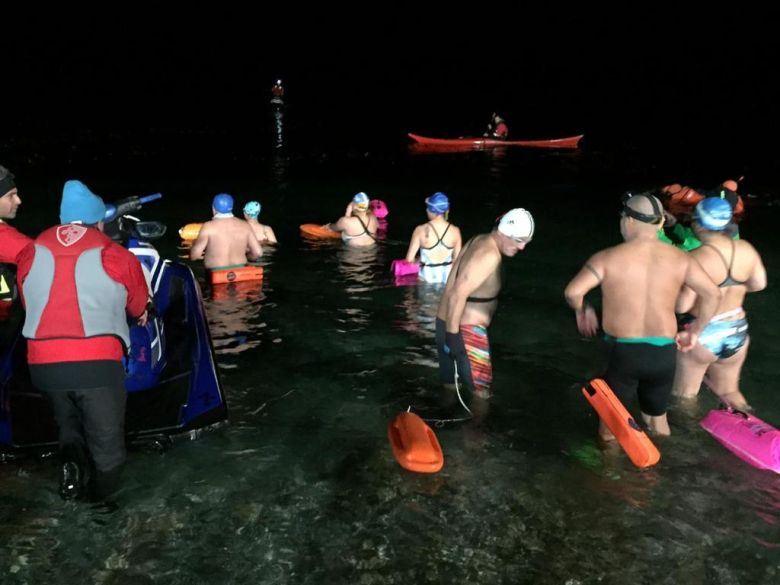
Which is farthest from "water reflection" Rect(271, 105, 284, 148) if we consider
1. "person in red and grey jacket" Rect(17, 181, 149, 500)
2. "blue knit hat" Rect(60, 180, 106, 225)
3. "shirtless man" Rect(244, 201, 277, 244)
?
"person in red and grey jacket" Rect(17, 181, 149, 500)

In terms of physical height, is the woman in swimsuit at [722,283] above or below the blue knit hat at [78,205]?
below

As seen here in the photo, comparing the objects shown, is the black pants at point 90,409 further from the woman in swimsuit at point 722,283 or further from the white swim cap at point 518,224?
the woman in swimsuit at point 722,283

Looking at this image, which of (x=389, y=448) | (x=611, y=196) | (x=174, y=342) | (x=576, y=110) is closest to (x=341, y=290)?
(x=174, y=342)

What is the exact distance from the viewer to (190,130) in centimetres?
4912

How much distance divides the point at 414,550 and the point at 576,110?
77752 millimetres

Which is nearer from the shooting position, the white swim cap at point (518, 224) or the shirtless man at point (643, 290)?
the shirtless man at point (643, 290)

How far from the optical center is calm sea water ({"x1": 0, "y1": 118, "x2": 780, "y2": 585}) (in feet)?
15.4

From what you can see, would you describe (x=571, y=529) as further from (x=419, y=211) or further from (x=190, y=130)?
(x=190, y=130)

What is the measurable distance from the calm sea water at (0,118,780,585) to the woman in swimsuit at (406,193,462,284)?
343 millimetres

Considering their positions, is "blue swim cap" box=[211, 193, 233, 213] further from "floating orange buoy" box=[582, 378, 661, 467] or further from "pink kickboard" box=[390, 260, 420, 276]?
"floating orange buoy" box=[582, 378, 661, 467]

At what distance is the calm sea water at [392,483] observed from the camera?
4695 mm

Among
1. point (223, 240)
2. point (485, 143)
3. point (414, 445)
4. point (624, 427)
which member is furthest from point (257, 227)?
point (485, 143)

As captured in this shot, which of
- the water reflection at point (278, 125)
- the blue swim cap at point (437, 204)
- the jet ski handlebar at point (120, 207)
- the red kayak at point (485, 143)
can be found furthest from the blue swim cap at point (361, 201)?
the water reflection at point (278, 125)

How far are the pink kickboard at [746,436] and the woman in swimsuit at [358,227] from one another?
358 inches
